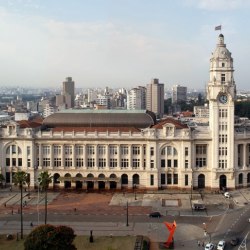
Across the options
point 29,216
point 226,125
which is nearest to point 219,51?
point 226,125

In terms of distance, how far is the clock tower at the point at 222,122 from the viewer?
410 feet

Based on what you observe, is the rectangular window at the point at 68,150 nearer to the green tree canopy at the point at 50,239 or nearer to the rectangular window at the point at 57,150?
the rectangular window at the point at 57,150

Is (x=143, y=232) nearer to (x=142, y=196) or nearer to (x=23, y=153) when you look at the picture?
(x=142, y=196)

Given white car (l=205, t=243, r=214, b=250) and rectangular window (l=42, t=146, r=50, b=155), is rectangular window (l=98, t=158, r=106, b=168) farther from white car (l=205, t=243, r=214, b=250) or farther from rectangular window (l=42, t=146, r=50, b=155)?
white car (l=205, t=243, r=214, b=250)

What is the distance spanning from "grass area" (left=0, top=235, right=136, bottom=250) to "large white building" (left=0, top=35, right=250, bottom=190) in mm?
41048

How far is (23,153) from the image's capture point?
13038 centimetres

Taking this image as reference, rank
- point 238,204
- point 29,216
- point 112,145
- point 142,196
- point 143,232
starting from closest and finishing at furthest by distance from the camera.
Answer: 1. point 143,232
2. point 29,216
3. point 238,204
4. point 142,196
5. point 112,145

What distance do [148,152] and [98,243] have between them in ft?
153

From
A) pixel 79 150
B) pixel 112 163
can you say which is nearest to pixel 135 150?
pixel 112 163

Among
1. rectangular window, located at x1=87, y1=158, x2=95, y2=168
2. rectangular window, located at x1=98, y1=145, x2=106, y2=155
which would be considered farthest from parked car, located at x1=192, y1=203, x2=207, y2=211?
rectangular window, located at x1=87, y1=158, x2=95, y2=168

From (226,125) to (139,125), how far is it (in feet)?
79.3

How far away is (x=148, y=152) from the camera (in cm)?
12669

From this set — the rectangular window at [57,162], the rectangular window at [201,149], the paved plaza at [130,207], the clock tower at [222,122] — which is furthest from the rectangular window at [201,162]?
the rectangular window at [57,162]

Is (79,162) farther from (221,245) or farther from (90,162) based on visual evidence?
(221,245)
